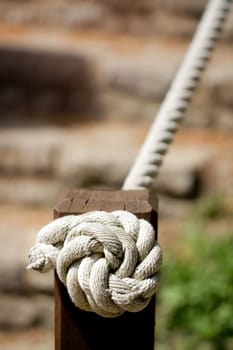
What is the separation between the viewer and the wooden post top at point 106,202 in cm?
99

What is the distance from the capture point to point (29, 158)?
3.55 m

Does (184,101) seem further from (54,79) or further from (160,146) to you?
(54,79)

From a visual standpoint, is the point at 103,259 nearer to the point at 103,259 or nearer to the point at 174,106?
the point at 103,259

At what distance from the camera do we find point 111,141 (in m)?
3.65

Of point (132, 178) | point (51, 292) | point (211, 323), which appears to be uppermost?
point (132, 178)

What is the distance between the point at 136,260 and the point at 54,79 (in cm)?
321

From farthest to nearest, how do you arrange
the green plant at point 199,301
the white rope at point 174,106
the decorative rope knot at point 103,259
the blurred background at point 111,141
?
1. the blurred background at point 111,141
2. the green plant at point 199,301
3. the white rope at point 174,106
4. the decorative rope knot at point 103,259

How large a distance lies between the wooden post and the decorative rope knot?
0.11 feet

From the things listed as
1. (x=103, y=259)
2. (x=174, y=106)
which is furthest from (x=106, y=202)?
(x=174, y=106)

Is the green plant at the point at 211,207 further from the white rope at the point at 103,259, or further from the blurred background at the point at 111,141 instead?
the white rope at the point at 103,259

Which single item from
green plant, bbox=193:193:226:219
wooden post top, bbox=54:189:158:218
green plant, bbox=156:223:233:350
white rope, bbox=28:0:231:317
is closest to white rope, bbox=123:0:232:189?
wooden post top, bbox=54:189:158:218

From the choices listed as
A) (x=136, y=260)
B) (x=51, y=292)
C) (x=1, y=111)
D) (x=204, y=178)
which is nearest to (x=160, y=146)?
(x=136, y=260)

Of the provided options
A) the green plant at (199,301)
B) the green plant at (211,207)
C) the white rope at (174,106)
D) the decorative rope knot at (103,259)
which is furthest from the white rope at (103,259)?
the green plant at (211,207)

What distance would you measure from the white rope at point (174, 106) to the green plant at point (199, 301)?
1.05 meters
